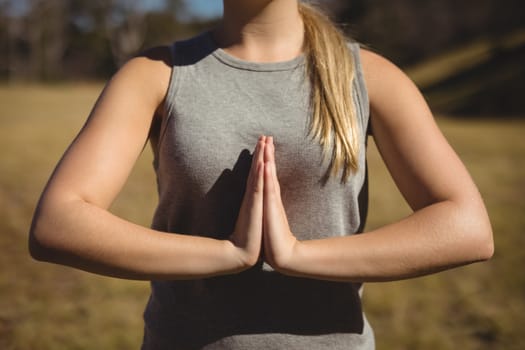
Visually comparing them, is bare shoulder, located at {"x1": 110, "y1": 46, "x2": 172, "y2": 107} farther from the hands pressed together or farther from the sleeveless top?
the hands pressed together

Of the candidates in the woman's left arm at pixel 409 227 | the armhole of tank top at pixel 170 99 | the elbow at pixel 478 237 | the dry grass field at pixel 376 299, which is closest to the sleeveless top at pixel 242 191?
the armhole of tank top at pixel 170 99

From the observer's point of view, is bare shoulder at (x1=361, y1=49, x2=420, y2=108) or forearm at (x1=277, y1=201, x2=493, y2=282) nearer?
forearm at (x1=277, y1=201, x2=493, y2=282)

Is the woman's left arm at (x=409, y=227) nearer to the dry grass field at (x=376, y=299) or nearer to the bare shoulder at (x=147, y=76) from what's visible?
the bare shoulder at (x=147, y=76)

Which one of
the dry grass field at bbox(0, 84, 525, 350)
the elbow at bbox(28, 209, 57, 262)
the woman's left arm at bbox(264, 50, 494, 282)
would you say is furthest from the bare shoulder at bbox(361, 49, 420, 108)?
the dry grass field at bbox(0, 84, 525, 350)

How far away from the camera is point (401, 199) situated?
7.14 metres

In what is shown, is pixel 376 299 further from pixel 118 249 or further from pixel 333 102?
pixel 118 249

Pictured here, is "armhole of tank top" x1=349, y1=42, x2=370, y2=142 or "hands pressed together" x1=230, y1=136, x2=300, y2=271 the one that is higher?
"armhole of tank top" x1=349, y1=42, x2=370, y2=142

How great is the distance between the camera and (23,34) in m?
41.0

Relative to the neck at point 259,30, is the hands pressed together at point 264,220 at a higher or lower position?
lower

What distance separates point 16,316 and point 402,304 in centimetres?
316

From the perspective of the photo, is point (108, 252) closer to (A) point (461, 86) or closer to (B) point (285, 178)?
(B) point (285, 178)

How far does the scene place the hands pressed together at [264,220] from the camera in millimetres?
1167

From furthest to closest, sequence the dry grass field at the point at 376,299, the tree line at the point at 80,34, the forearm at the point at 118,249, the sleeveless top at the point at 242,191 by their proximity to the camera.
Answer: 1. the tree line at the point at 80,34
2. the dry grass field at the point at 376,299
3. the sleeveless top at the point at 242,191
4. the forearm at the point at 118,249

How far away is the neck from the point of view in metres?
1.36
